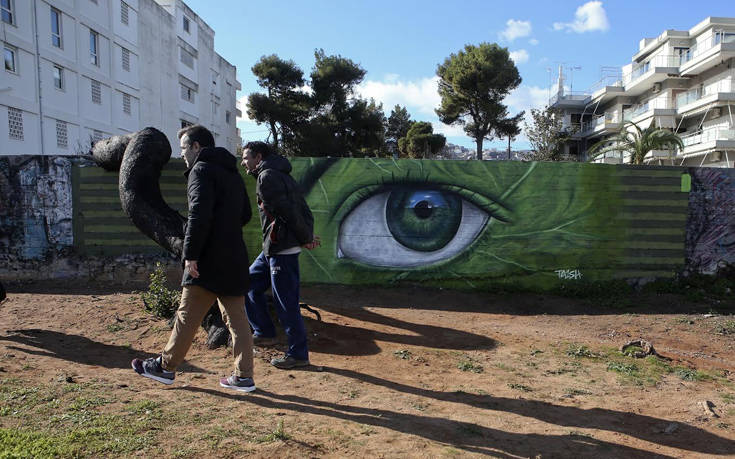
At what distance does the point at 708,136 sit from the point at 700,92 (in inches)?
209

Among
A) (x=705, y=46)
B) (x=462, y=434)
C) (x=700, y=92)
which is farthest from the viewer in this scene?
(x=700, y=92)

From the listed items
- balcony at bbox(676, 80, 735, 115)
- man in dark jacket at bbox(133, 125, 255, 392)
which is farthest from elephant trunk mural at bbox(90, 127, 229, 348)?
balcony at bbox(676, 80, 735, 115)

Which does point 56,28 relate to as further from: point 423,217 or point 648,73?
point 648,73

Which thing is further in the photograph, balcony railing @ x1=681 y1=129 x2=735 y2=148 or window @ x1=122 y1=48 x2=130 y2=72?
balcony railing @ x1=681 y1=129 x2=735 y2=148

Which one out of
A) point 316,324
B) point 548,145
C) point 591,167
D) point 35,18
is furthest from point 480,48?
point 316,324

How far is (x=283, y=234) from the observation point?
375 centimetres

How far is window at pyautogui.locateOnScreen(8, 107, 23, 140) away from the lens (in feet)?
58.6

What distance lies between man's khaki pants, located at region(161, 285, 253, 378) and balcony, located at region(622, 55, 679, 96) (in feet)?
126

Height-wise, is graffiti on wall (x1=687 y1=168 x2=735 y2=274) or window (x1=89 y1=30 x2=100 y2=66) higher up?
window (x1=89 y1=30 x2=100 y2=66)

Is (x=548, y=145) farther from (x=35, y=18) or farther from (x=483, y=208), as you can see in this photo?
(x=35, y=18)

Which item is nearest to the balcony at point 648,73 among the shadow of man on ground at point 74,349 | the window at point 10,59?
the window at point 10,59

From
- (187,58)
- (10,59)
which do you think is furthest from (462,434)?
(187,58)

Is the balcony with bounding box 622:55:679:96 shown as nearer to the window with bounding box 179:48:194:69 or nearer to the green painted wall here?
the green painted wall
